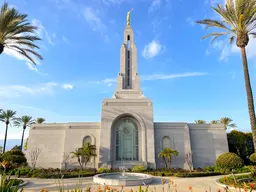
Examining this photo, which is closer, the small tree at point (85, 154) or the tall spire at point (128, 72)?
the small tree at point (85, 154)

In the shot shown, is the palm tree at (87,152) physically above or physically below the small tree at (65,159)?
above

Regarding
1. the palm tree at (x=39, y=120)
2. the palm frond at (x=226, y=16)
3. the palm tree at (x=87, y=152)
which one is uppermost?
the palm frond at (x=226, y=16)

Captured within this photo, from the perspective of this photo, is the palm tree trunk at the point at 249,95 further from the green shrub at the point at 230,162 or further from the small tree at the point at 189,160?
the small tree at the point at 189,160

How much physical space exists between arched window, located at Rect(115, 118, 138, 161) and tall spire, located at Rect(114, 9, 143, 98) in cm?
411

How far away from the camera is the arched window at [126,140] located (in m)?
21.6

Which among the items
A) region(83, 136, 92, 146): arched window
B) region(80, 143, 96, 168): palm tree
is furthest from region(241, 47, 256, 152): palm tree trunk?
region(83, 136, 92, 146): arched window

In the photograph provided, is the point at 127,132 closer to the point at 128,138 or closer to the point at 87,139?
the point at 128,138

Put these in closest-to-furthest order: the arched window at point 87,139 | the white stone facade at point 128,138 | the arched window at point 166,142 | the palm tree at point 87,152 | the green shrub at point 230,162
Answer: the green shrub at point 230,162 → the palm tree at point 87,152 → the white stone facade at point 128,138 → the arched window at point 166,142 → the arched window at point 87,139

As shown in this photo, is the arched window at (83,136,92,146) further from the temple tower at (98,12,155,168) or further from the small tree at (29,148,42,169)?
the small tree at (29,148,42,169)

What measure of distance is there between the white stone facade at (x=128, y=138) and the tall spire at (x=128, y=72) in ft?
4.48

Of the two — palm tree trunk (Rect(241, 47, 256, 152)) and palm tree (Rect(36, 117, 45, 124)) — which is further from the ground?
palm tree (Rect(36, 117, 45, 124))

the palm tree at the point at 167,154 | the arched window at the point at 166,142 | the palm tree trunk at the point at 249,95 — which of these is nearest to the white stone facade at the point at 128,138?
the arched window at the point at 166,142

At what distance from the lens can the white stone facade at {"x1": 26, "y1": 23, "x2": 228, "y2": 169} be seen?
21375mm

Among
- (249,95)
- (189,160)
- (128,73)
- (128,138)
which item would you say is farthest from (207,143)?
(128,73)
